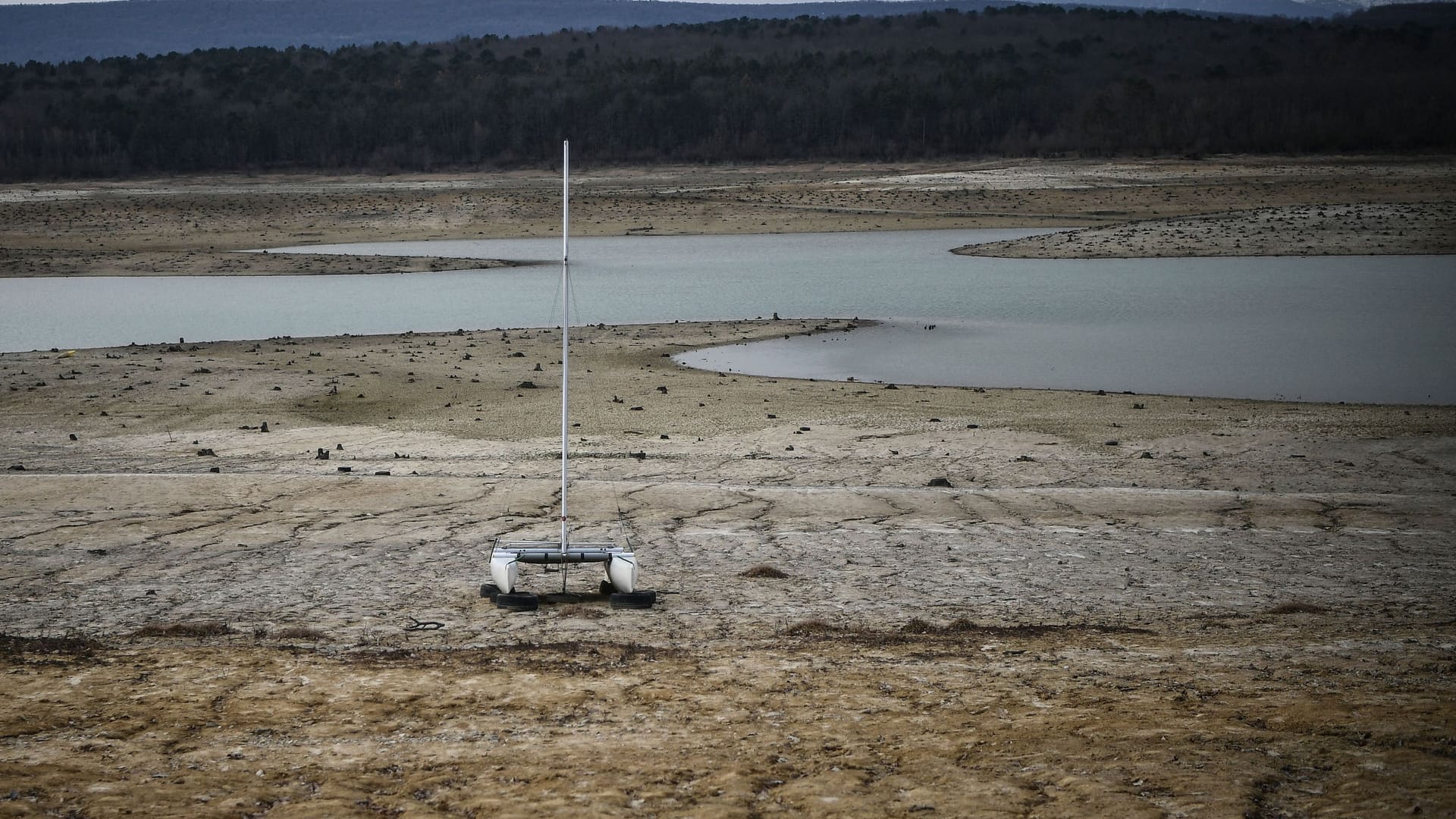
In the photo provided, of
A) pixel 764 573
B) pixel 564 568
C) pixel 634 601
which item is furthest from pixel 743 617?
pixel 564 568

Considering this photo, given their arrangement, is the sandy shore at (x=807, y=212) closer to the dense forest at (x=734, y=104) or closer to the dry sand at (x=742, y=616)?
the dense forest at (x=734, y=104)

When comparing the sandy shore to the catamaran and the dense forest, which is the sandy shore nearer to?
the dense forest

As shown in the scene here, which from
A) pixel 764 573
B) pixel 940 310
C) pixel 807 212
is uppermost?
pixel 807 212

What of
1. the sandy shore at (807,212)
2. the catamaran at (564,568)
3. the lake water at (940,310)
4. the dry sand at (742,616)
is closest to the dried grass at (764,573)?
the dry sand at (742,616)

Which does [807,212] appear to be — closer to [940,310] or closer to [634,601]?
[940,310]

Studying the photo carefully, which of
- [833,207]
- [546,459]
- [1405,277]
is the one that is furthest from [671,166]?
[546,459]

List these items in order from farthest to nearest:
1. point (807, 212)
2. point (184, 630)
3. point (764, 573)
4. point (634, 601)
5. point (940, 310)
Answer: point (807, 212) → point (940, 310) → point (764, 573) → point (634, 601) → point (184, 630)

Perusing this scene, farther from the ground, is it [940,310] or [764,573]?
[940,310]

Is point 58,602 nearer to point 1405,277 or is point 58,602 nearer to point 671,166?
point 1405,277
